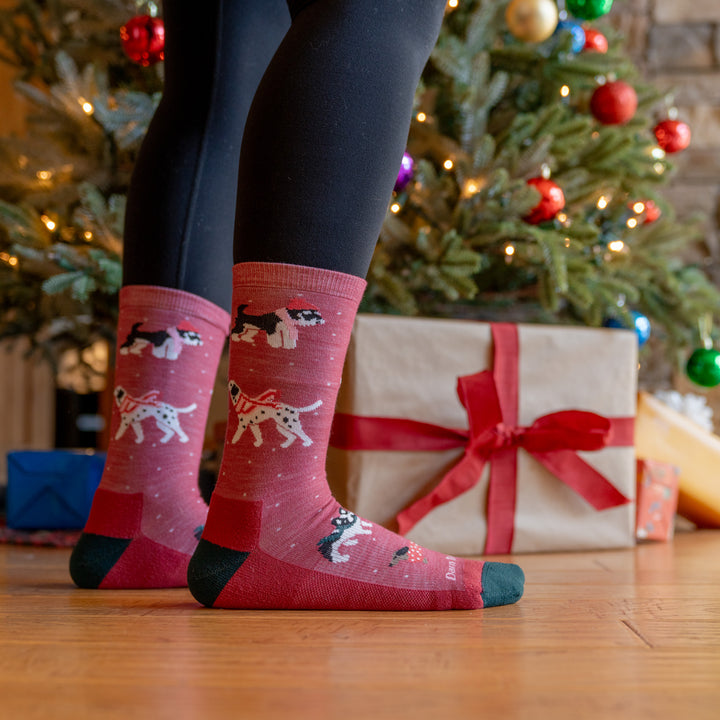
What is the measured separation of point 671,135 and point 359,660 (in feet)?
4.95

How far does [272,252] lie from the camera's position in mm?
581

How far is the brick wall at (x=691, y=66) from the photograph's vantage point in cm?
209

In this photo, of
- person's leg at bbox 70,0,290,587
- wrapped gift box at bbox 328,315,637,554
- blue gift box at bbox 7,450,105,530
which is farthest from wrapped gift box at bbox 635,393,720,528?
blue gift box at bbox 7,450,105,530

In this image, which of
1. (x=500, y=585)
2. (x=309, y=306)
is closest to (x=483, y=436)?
(x=500, y=585)

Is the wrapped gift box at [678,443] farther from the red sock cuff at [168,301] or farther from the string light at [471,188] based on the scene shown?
the red sock cuff at [168,301]

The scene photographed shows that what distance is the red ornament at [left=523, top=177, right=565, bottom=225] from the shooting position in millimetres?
1337

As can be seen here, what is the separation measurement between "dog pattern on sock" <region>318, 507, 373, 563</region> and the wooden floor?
5 centimetres

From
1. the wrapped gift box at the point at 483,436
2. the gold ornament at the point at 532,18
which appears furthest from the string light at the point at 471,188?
the wrapped gift box at the point at 483,436

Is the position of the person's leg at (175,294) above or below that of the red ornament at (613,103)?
below

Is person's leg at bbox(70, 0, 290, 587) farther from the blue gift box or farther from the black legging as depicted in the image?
the blue gift box

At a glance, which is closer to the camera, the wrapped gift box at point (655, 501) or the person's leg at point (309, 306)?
the person's leg at point (309, 306)

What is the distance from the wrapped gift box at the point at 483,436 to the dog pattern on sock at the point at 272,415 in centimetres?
38

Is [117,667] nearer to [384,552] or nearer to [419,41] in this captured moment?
[384,552]

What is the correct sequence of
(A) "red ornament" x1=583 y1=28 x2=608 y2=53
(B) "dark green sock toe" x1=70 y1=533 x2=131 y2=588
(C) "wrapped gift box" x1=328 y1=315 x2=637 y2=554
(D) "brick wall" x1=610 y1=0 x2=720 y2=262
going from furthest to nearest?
(D) "brick wall" x1=610 y1=0 x2=720 y2=262 → (A) "red ornament" x1=583 y1=28 x2=608 y2=53 → (C) "wrapped gift box" x1=328 y1=315 x2=637 y2=554 → (B) "dark green sock toe" x1=70 y1=533 x2=131 y2=588
